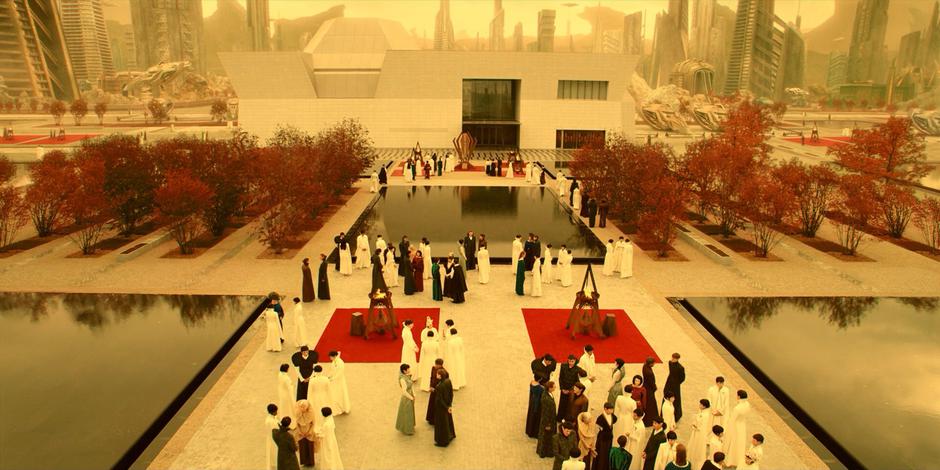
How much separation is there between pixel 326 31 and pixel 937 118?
73.8 metres

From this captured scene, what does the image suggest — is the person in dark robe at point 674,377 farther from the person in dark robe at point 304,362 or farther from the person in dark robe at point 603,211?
the person in dark robe at point 603,211

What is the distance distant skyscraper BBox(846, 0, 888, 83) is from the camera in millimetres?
126625

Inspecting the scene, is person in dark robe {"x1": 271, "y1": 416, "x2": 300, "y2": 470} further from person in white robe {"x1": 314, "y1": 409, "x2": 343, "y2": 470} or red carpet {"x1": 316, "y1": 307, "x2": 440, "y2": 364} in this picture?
red carpet {"x1": 316, "y1": 307, "x2": 440, "y2": 364}

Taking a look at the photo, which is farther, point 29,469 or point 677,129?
point 677,129

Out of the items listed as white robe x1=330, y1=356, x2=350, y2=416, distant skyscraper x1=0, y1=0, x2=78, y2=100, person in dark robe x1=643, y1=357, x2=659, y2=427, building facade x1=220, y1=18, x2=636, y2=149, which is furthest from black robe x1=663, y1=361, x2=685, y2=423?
distant skyscraper x1=0, y1=0, x2=78, y2=100

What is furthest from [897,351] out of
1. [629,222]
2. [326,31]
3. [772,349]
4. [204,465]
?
[326,31]

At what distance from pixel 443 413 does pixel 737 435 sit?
16.0 ft

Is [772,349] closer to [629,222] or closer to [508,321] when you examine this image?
[508,321]

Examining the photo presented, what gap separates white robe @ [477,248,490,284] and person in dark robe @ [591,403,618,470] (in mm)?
9665

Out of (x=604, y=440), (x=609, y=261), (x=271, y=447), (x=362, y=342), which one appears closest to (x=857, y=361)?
(x=609, y=261)

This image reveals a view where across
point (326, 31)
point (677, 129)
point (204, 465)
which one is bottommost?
point (204, 465)

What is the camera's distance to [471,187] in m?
36.8

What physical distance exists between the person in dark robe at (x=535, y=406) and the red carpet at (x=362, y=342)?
4.14 m

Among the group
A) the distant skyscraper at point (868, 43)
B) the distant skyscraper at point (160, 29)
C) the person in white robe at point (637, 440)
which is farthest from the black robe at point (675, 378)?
the distant skyscraper at point (160, 29)
